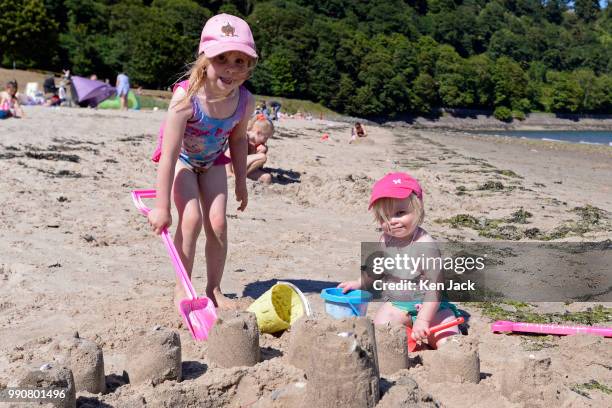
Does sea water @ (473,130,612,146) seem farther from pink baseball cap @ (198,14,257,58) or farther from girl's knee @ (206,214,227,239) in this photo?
pink baseball cap @ (198,14,257,58)

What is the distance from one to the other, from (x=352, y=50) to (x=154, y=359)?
282ft

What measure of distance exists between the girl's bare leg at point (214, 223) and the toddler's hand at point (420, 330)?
1254 millimetres

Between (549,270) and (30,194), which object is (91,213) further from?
(549,270)

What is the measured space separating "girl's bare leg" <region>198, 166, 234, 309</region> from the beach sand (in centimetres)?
34

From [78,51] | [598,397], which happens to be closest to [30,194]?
[598,397]

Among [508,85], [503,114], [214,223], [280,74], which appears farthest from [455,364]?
[508,85]

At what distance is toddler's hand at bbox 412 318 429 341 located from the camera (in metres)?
3.51

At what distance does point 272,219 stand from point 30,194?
92.8 inches

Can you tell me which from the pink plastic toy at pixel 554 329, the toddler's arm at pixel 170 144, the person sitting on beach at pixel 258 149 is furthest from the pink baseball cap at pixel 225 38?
the person sitting on beach at pixel 258 149

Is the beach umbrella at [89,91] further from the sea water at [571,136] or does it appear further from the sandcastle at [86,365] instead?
the sea water at [571,136]

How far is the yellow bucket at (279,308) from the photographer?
3600 millimetres

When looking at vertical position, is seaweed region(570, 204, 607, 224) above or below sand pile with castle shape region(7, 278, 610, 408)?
below

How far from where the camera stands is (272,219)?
276 inches

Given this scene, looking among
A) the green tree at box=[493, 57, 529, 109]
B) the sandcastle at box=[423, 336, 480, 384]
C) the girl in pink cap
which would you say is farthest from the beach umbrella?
the green tree at box=[493, 57, 529, 109]
